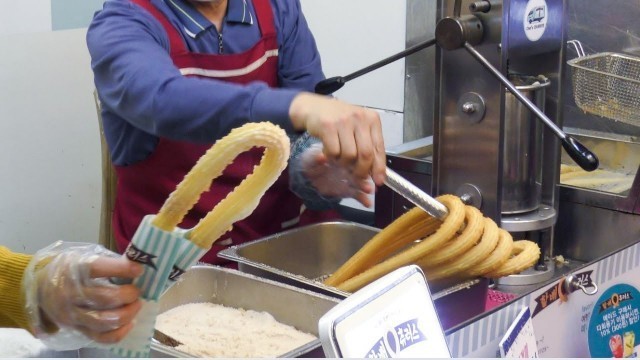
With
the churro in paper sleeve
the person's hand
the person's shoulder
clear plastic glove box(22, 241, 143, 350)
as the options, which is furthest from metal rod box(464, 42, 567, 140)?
clear plastic glove box(22, 241, 143, 350)

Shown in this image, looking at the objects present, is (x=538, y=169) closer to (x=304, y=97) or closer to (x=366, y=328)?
(x=304, y=97)

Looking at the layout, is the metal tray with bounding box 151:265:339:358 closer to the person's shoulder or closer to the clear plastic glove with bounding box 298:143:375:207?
the clear plastic glove with bounding box 298:143:375:207

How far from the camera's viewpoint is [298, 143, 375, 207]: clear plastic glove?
1586mm

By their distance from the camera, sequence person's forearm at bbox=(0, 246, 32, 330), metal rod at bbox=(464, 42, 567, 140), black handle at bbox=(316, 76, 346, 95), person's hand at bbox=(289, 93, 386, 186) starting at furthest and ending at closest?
black handle at bbox=(316, 76, 346, 95), metal rod at bbox=(464, 42, 567, 140), person's hand at bbox=(289, 93, 386, 186), person's forearm at bbox=(0, 246, 32, 330)

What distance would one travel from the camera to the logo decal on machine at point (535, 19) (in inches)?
67.4

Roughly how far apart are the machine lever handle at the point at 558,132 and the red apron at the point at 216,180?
0.47m

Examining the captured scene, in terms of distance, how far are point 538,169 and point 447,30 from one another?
0.39 metres

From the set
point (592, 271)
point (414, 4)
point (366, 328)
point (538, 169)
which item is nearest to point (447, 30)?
point (538, 169)

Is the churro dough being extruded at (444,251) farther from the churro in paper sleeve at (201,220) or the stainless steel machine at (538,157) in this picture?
the churro in paper sleeve at (201,220)

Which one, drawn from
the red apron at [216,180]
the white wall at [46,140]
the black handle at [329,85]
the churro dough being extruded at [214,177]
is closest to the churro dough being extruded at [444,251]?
the red apron at [216,180]

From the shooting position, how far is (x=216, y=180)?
1.77 metres

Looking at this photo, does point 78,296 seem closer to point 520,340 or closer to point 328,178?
point 520,340

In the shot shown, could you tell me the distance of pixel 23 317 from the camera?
1.14 metres

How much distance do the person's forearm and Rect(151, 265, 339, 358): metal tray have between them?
0.30 metres
